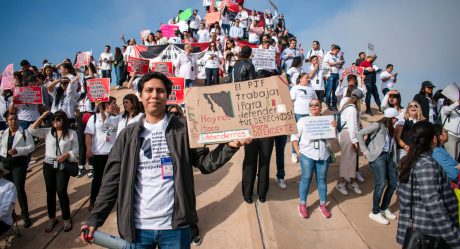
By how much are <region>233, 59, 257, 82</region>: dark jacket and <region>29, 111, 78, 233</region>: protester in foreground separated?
321cm

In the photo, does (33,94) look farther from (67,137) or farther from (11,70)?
(67,137)

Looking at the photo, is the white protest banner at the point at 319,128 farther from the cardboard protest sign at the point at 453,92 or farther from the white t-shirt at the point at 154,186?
the cardboard protest sign at the point at 453,92

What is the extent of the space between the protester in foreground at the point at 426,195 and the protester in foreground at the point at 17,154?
6.08 meters

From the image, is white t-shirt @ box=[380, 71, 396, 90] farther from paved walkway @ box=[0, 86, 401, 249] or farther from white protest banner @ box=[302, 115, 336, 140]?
white protest banner @ box=[302, 115, 336, 140]

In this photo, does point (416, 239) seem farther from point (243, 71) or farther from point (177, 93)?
point (177, 93)

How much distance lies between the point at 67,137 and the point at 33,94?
10.8 feet

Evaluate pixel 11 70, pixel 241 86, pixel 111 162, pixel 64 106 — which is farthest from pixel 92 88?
pixel 241 86

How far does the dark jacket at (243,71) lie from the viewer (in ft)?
15.5

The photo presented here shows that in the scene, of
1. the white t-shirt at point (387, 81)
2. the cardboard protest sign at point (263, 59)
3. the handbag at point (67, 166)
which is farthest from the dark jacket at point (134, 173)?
the white t-shirt at point (387, 81)

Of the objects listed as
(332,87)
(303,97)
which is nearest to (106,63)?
(332,87)

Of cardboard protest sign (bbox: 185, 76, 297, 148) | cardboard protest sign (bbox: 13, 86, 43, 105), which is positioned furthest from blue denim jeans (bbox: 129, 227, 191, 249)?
cardboard protest sign (bbox: 13, 86, 43, 105)

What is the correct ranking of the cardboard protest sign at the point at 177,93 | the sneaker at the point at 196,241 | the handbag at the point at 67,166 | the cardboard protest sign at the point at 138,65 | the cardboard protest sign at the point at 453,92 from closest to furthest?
the sneaker at the point at 196,241, the handbag at the point at 67,166, the cardboard protest sign at the point at 453,92, the cardboard protest sign at the point at 177,93, the cardboard protest sign at the point at 138,65

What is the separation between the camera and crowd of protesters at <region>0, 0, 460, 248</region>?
2232 mm

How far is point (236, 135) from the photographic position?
2.37 m
